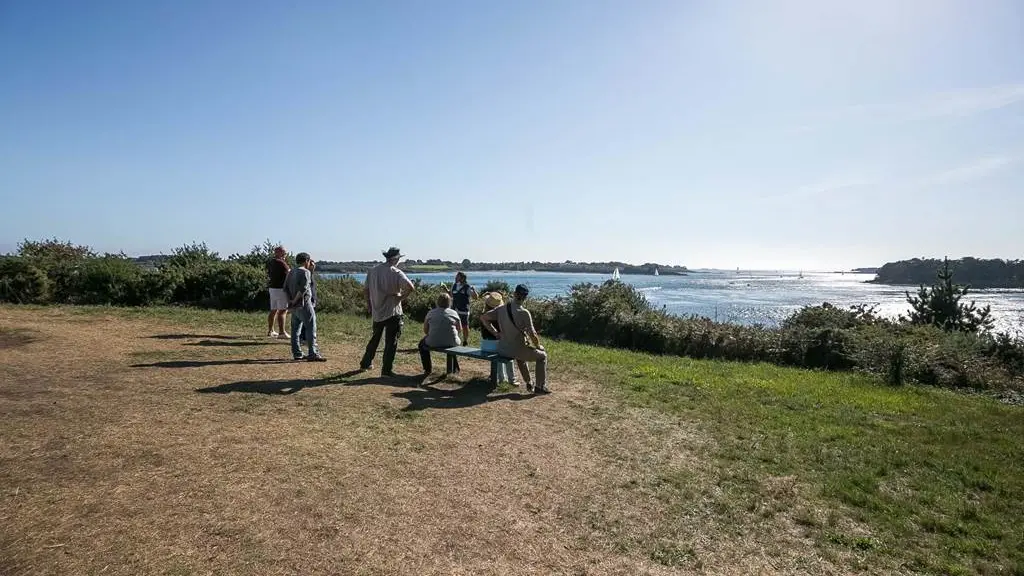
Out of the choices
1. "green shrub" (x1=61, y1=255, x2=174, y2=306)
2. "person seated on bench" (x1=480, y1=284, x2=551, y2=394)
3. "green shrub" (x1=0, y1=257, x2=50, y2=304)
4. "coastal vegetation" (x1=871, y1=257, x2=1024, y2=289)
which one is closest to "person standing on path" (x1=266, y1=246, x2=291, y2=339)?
"person seated on bench" (x1=480, y1=284, x2=551, y2=394)

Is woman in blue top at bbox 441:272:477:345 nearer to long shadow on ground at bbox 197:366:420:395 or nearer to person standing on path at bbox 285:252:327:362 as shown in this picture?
person standing on path at bbox 285:252:327:362

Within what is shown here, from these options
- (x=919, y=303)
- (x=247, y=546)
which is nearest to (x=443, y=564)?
(x=247, y=546)

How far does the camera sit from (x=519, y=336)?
7.80 metres

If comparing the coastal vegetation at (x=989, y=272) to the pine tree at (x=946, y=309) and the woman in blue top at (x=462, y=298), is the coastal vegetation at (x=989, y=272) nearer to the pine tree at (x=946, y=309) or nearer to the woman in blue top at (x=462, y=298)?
the pine tree at (x=946, y=309)

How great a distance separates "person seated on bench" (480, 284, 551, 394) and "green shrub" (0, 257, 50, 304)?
14616 mm

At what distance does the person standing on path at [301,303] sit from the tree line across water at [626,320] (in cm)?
825

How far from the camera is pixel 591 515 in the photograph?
415 centimetres

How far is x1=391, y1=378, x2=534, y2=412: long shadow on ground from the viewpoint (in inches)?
273

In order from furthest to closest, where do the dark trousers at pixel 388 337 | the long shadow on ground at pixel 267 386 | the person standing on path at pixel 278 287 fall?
the person standing on path at pixel 278 287 → the dark trousers at pixel 388 337 → the long shadow on ground at pixel 267 386

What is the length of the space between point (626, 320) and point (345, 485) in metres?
12.4

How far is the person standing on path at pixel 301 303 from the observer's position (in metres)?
8.63

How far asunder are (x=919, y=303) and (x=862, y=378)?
1550 cm

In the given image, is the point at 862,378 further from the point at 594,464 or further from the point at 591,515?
the point at 591,515

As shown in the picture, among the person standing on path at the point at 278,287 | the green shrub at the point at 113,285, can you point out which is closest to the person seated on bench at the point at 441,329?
the person standing on path at the point at 278,287
